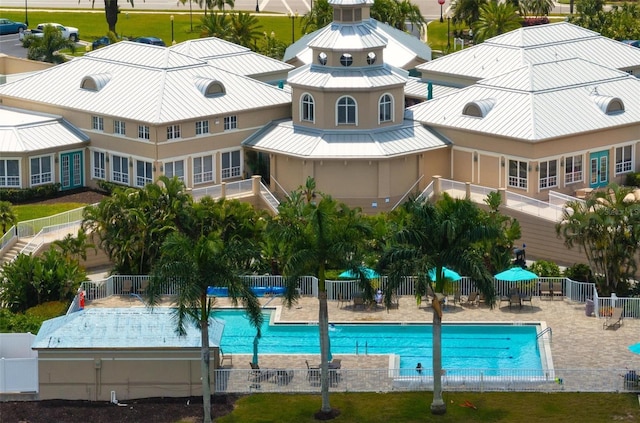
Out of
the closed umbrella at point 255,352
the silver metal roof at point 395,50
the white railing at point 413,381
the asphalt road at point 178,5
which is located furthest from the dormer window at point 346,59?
the asphalt road at point 178,5

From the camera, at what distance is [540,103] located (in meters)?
95.2

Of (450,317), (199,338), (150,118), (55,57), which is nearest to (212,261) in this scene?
(199,338)

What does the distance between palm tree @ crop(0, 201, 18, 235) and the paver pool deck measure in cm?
740

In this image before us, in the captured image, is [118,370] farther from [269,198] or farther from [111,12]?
[111,12]

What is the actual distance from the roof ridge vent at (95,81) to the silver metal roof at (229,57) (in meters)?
5.30

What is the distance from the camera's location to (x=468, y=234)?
227ft

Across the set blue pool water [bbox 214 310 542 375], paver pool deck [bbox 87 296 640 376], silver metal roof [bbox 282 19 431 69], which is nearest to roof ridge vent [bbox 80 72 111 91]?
silver metal roof [bbox 282 19 431 69]

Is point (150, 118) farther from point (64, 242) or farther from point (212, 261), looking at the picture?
point (212, 261)

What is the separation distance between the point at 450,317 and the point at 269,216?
11160mm

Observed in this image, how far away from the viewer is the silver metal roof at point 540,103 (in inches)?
3720

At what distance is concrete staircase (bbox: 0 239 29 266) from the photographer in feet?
286

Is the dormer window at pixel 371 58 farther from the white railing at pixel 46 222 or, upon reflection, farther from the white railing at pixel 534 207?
the white railing at pixel 46 222

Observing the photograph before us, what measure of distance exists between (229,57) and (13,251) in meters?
22.1

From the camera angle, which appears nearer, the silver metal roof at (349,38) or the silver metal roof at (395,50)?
the silver metal roof at (349,38)
